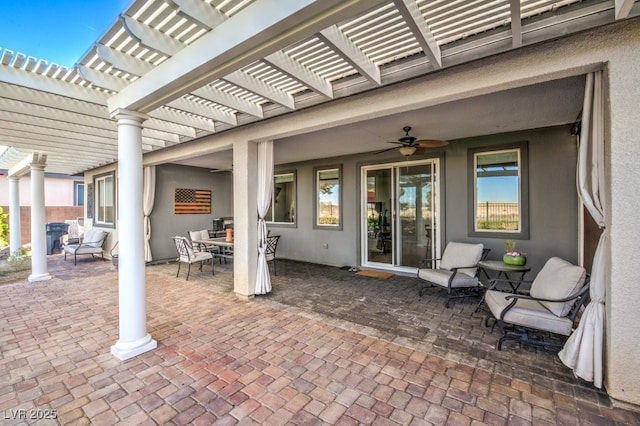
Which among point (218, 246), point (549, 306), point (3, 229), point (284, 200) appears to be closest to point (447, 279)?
point (549, 306)

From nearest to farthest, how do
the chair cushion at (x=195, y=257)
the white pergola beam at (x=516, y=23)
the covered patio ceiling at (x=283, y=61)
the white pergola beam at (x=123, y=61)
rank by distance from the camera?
the white pergola beam at (x=516, y=23) → the covered patio ceiling at (x=283, y=61) → the white pergola beam at (x=123, y=61) → the chair cushion at (x=195, y=257)

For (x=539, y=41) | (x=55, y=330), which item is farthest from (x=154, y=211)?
(x=539, y=41)

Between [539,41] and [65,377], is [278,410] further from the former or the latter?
[539,41]

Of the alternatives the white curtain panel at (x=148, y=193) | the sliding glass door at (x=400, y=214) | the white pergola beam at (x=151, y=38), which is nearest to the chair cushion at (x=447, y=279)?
the sliding glass door at (x=400, y=214)

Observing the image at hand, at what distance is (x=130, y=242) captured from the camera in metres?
2.90

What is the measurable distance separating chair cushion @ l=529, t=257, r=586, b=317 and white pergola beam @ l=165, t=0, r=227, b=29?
379 cm

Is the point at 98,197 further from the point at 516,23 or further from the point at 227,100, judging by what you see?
the point at 516,23

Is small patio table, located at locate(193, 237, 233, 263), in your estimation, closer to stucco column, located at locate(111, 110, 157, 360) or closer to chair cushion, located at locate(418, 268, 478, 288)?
stucco column, located at locate(111, 110, 157, 360)

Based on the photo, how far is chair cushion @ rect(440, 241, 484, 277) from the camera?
14.8 feet

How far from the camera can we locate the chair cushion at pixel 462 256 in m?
4.50

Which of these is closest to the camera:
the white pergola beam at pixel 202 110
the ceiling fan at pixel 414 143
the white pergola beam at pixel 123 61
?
the white pergola beam at pixel 123 61

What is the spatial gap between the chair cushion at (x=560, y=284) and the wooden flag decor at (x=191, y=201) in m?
8.13

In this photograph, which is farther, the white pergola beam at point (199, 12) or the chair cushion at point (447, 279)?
the chair cushion at point (447, 279)
